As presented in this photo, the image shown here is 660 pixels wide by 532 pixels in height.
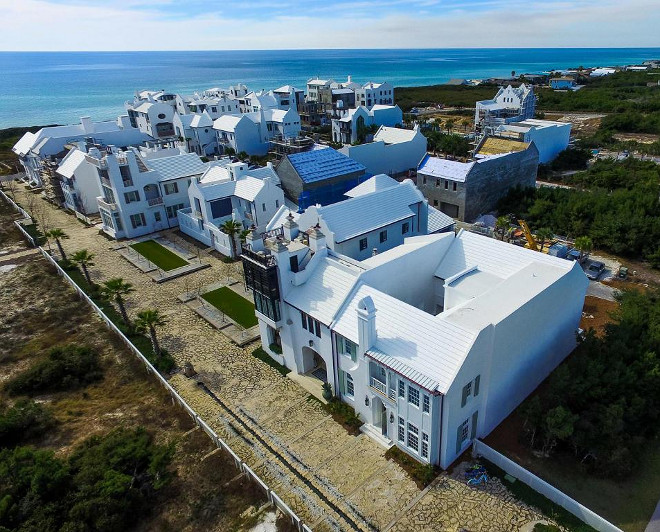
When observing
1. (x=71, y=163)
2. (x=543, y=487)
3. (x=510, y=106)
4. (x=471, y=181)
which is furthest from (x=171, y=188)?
(x=510, y=106)

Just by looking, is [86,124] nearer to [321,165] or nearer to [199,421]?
[321,165]

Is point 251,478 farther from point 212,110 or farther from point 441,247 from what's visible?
point 212,110

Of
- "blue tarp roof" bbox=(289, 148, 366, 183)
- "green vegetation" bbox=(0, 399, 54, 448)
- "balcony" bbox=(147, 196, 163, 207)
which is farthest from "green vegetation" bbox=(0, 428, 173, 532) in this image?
"balcony" bbox=(147, 196, 163, 207)

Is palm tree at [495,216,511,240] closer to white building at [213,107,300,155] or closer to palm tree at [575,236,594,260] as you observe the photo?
palm tree at [575,236,594,260]

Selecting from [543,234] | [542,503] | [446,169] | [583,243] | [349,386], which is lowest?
[542,503]

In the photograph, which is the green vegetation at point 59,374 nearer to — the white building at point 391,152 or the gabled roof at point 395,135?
the white building at point 391,152

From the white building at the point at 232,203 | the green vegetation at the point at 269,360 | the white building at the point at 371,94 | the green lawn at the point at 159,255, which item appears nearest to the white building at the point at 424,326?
the green vegetation at the point at 269,360

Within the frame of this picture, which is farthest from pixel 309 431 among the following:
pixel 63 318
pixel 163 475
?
pixel 63 318
